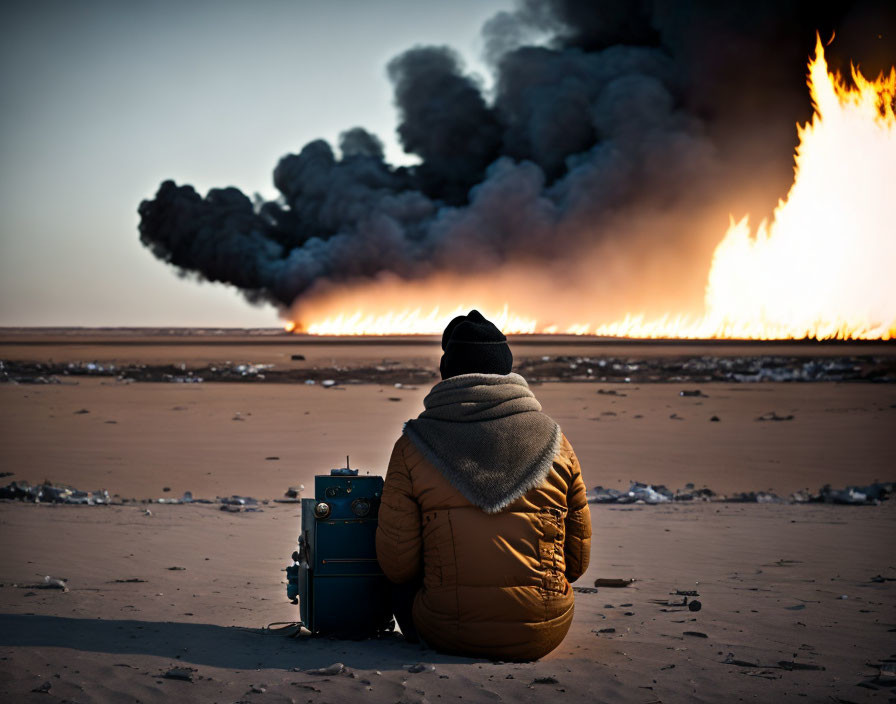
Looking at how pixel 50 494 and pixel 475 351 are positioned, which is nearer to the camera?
pixel 475 351

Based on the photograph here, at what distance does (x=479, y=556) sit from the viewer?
16.3 feet

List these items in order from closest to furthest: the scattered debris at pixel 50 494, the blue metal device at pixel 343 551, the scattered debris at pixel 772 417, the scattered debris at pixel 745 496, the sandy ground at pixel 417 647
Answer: the sandy ground at pixel 417 647 < the blue metal device at pixel 343 551 < the scattered debris at pixel 50 494 < the scattered debris at pixel 745 496 < the scattered debris at pixel 772 417

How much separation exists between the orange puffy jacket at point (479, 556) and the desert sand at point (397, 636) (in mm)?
185

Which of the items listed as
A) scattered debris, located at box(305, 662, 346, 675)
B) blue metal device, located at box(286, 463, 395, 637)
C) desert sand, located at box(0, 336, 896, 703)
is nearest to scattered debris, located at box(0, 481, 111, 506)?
desert sand, located at box(0, 336, 896, 703)

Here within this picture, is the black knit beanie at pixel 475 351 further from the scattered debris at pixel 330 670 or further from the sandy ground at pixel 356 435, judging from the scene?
the sandy ground at pixel 356 435

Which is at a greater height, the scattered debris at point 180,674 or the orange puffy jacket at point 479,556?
the orange puffy jacket at point 479,556

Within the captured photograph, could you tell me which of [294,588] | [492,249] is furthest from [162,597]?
[492,249]

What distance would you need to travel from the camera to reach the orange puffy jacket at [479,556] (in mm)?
4988

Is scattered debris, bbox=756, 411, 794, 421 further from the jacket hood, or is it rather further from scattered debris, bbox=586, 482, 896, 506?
the jacket hood

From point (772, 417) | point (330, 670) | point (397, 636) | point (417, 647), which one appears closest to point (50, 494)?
point (397, 636)

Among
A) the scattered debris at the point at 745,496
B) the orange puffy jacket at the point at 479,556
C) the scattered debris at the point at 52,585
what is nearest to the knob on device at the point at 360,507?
the orange puffy jacket at the point at 479,556

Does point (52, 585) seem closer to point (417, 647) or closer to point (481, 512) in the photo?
point (417, 647)

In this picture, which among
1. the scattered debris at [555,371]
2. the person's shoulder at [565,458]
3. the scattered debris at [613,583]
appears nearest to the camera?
the person's shoulder at [565,458]

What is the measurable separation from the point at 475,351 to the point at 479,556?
1.03 meters
